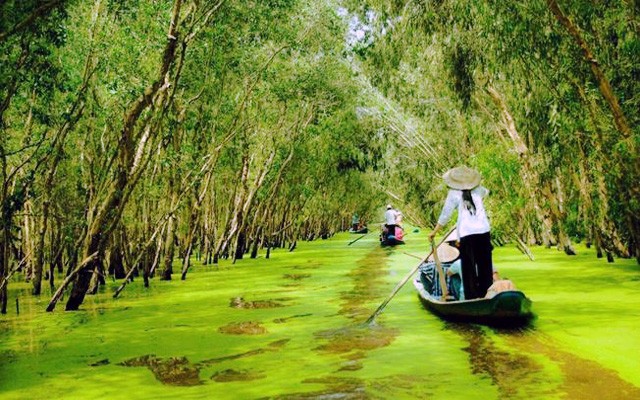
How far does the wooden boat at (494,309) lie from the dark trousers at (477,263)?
263 mm

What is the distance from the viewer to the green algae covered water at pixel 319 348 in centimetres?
572

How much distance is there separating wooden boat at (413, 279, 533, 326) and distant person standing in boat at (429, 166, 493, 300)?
0.83 ft

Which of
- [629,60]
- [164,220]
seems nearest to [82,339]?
[164,220]

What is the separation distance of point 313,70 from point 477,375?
18113mm

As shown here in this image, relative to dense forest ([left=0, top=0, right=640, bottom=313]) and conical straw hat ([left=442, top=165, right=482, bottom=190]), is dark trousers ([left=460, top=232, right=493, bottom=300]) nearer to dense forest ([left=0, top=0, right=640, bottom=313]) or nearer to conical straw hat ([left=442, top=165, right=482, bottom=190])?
conical straw hat ([left=442, top=165, right=482, bottom=190])

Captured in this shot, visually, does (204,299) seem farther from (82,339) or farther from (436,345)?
(436,345)

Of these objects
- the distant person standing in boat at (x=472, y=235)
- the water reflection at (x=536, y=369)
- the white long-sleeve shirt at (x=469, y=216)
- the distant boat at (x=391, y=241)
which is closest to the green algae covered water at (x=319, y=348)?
the water reflection at (x=536, y=369)

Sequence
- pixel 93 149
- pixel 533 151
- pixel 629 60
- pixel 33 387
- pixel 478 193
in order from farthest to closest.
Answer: pixel 533 151 → pixel 93 149 → pixel 629 60 → pixel 478 193 → pixel 33 387

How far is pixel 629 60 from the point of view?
12.3m

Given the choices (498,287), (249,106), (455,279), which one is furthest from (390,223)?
(498,287)

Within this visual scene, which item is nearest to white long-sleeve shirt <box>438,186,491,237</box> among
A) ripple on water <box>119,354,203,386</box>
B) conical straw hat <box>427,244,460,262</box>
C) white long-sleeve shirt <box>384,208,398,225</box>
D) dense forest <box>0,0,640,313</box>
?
conical straw hat <box>427,244,460,262</box>

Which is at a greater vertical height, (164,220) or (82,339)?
(164,220)

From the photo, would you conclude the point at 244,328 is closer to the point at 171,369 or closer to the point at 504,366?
the point at 171,369

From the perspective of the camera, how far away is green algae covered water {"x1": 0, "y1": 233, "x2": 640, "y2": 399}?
572 cm
